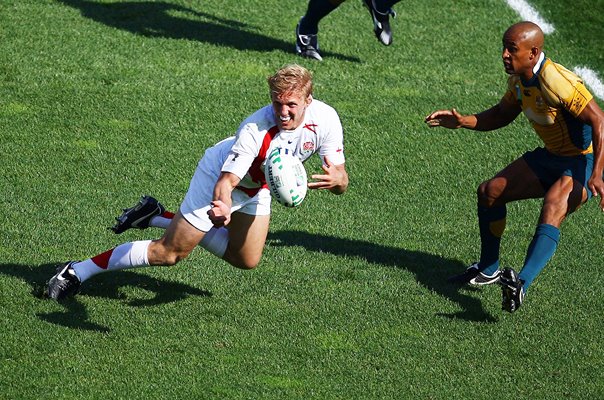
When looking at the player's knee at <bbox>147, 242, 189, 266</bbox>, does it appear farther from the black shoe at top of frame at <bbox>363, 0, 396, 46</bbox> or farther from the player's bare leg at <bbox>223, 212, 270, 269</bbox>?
the black shoe at top of frame at <bbox>363, 0, 396, 46</bbox>

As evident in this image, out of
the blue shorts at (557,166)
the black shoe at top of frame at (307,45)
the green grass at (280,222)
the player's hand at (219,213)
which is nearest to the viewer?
the player's hand at (219,213)

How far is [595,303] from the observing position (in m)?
8.19

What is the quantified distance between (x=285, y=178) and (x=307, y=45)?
597 cm

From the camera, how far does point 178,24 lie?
43.0ft

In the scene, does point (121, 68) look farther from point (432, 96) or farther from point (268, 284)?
point (268, 284)

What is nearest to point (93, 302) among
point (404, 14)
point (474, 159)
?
point (474, 159)

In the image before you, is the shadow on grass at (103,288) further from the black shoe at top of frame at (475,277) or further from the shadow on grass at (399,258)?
the black shoe at top of frame at (475,277)

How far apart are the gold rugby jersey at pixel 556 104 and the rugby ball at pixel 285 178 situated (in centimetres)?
201

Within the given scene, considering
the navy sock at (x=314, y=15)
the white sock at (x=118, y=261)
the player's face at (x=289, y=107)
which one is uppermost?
the player's face at (x=289, y=107)

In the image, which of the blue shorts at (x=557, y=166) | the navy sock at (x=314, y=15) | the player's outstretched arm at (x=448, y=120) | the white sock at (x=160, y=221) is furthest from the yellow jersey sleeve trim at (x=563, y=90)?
the navy sock at (x=314, y=15)

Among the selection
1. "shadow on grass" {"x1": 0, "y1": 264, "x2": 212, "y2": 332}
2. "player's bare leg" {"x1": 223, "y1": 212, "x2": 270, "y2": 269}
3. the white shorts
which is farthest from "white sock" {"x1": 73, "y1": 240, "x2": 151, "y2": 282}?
"player's bare leg" {"x1": 223, "y1": 212, "x2": 270, "y2": 269}

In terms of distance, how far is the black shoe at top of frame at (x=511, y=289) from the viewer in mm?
7188

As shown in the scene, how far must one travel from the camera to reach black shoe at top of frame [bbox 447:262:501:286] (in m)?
8.35

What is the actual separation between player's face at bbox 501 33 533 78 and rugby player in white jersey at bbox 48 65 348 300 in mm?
1368
